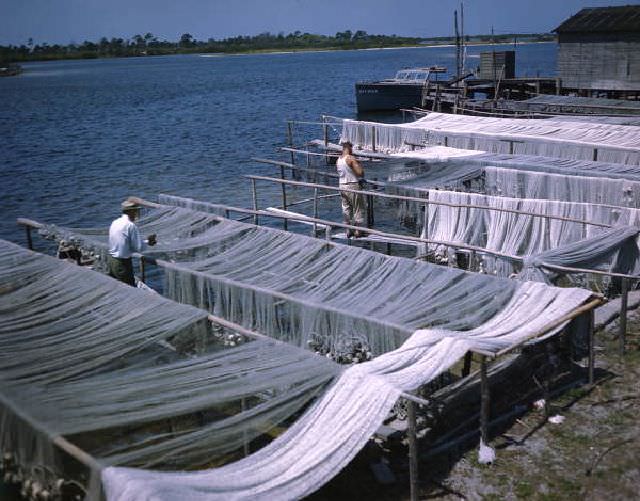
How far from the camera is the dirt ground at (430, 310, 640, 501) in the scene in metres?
7.85

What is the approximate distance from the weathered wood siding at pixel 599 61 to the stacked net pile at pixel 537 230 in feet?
84.1

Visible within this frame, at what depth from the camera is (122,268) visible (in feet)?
39.8

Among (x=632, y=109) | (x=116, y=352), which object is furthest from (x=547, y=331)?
(x=632, y=109)

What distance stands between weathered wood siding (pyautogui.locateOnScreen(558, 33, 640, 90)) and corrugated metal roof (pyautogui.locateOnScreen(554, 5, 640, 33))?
0.37 m

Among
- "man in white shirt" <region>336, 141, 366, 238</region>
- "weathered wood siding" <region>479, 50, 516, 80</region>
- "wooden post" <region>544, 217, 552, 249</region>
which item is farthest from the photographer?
"weathered wood siding" <region>479, 50, 516, 80</region>

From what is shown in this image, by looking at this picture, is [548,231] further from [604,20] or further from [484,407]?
[604,20]

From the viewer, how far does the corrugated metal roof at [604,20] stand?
36.5 metres

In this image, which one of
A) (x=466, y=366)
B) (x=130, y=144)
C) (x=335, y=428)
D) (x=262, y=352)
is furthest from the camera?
(x=130, y=144)

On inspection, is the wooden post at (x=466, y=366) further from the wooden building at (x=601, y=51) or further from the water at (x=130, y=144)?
the wooden building at (x=601, y=51)

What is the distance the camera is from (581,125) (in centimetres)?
2223

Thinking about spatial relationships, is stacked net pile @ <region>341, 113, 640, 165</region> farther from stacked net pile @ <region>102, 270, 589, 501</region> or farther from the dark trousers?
the dark trousers

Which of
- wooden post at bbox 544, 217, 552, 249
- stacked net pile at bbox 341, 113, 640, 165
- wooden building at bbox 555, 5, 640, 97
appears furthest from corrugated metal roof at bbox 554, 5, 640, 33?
wooden post at bbox 544, 217, 552, 249

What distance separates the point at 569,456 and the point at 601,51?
3390 cm

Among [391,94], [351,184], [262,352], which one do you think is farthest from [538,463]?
[391,94]
